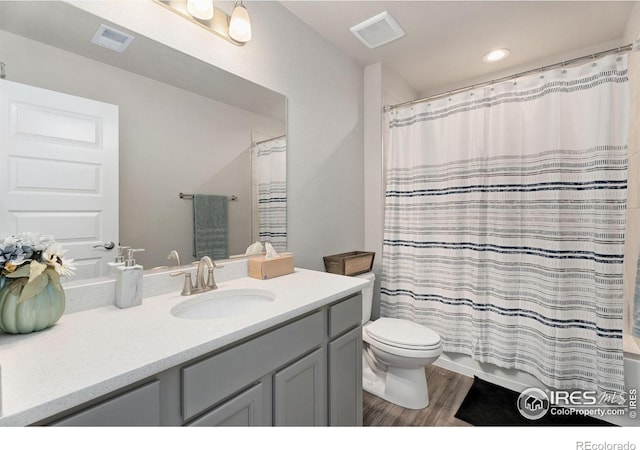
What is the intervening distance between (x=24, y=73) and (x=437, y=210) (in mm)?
2190

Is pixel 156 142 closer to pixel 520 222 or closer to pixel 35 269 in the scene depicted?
pixel 35 269

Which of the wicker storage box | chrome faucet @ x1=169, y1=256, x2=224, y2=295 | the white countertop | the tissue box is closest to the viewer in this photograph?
the white countertop

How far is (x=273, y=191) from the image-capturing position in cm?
167

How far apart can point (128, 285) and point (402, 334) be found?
1.44 m

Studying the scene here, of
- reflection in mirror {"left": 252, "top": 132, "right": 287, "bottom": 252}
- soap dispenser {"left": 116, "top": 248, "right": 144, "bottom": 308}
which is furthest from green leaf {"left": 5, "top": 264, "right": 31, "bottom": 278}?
reflection in mirror {"left": 252, "top": 132, "right": 287, "bottom": 252}

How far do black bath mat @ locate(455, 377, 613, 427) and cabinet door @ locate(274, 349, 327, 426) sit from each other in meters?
1.01

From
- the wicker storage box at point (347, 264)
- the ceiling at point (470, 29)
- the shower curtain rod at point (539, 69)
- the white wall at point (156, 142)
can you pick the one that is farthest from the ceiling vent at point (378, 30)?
the wicker storage box at point (347, 264)

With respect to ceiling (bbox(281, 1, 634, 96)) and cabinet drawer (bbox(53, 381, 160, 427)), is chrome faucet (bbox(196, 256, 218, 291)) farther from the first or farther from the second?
ceiling (bbox(281, 1, 634, 96))

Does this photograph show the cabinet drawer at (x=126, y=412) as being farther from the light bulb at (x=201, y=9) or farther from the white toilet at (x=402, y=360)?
the light bulb at (x=201, y=9)

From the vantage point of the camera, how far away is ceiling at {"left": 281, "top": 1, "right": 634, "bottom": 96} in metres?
1.70

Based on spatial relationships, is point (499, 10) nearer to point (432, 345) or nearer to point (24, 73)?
point (432, 345)

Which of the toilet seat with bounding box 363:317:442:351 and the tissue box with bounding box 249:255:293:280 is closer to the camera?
the tissue box with bounding box 249:255:293:280

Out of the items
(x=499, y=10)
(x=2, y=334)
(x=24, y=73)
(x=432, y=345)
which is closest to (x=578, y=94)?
(x=499, y=10)
